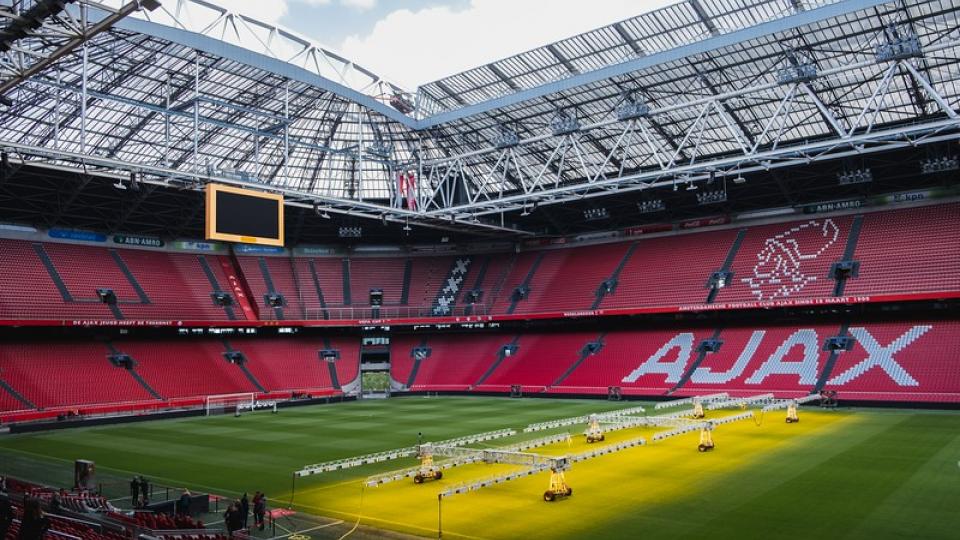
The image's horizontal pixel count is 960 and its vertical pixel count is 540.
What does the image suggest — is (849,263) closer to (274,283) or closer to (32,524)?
(274,283)

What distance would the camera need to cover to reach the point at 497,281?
69625 mm

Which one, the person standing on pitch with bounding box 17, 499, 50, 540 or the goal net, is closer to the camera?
the person standing on pitch with bounding box 17, 499, 50, 540

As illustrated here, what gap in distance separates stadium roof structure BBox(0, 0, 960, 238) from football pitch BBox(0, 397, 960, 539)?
13979mm

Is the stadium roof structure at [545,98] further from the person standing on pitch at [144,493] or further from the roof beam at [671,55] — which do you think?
the person standing on pitch at [144,493]

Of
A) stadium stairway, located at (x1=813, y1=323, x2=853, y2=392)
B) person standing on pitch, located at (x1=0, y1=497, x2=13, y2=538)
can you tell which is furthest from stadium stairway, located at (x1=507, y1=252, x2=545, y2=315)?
person standing on pitch, located at (x1=0, y1=497, x2=13, y2=538)

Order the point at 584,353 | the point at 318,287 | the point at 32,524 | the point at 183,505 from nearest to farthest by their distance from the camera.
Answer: the point at 32,524
the point at 183,505
the point at 584,353
the point at 318,287

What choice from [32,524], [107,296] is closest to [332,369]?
[107,296]

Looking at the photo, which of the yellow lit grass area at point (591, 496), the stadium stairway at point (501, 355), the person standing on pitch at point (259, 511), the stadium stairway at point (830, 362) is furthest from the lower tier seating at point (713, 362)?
the person standing on pitch at point (259, 511)

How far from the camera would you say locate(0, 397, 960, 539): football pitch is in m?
18.3

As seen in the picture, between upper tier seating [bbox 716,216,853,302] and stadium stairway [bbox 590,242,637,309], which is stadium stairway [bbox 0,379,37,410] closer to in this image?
stadium stairway [bbox 590,242,637,309]

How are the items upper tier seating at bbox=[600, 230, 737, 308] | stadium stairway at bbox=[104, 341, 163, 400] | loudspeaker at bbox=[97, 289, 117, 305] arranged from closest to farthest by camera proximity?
stadium stairway at bbox=[104, 341, 163, 400], loudspeaker at bbox=[97, 289, 117, 305], upper tier seating at bbox=[600, 230, 737, 308]

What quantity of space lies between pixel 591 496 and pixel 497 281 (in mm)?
48519

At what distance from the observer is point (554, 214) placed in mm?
64812

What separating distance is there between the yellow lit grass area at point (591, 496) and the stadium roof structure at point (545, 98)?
1597 centimetres
